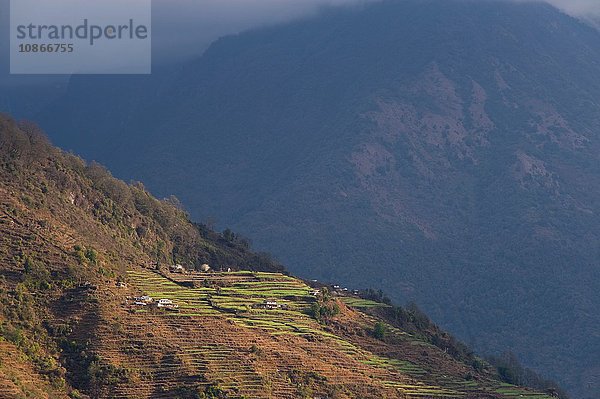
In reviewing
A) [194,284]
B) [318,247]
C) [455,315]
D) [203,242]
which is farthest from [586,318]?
[194,284]

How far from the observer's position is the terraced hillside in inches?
3282

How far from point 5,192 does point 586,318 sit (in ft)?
359

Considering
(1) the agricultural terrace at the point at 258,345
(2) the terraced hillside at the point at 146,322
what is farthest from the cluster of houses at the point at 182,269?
(1) the agricultural terrace at the point at 258,345

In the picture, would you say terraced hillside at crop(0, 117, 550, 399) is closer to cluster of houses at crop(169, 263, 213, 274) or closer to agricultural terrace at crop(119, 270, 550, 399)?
agricultural terrace at crop(119, 270, 550, 399)

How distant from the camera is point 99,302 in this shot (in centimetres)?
8919

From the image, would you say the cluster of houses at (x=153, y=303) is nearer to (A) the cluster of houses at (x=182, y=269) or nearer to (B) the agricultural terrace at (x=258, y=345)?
(B) the agricultural terrace at (x=258, y=345)

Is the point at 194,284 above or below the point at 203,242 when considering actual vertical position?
below

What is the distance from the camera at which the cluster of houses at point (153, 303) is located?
304ft

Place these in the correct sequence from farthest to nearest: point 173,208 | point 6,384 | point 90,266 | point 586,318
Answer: point 586,318, point 173,208, point 90,266, point 6,384

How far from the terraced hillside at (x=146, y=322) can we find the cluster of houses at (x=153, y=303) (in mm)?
260

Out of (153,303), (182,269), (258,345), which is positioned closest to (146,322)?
(153,303)

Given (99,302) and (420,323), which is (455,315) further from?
(99,302)

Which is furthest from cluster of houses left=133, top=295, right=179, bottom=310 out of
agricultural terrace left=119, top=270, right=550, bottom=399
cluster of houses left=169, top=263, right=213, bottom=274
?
cluster of houses left=169, top=263, right=213, bottom=274

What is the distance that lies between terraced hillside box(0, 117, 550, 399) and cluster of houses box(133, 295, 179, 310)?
0.26 meters
